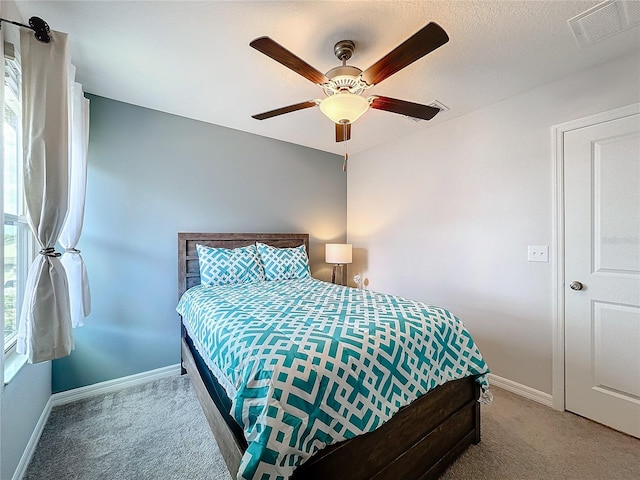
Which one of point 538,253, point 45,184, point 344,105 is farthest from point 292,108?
point 538,253

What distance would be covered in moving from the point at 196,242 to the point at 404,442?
244 centimetres

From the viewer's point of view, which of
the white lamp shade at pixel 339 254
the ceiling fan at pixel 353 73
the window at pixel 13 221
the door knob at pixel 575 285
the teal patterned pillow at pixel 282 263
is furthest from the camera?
the white lamp shade at pixel 339 254

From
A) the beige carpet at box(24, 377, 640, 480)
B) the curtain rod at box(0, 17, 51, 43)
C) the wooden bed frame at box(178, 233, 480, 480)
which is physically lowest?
the beige carpet at box(24, 377, 640, 480)

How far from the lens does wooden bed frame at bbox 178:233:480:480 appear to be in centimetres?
111

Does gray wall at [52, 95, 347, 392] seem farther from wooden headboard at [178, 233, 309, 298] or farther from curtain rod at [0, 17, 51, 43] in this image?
curtain rod at [0, 17, 51, 43]

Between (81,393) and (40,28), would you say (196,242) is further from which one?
(40,28)

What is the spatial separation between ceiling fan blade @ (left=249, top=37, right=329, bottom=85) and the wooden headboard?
1942 mm

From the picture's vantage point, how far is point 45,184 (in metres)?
1.37

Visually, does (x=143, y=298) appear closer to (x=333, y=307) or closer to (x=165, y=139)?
(x=165, y=139)

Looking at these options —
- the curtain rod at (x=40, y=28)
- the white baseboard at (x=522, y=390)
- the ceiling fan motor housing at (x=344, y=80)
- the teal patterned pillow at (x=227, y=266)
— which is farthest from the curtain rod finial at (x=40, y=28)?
the white baseboard at (x=522, y=390)

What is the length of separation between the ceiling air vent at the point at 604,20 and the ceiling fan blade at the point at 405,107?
0.86 metres

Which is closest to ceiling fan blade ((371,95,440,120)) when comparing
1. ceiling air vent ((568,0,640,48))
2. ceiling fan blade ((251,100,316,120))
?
ceiling fan blade ((251,100,316,120))

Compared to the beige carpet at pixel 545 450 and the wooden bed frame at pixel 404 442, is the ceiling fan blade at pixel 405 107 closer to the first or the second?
the wooden bed frame at pixel 404 442

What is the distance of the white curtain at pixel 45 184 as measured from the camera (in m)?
1.33
